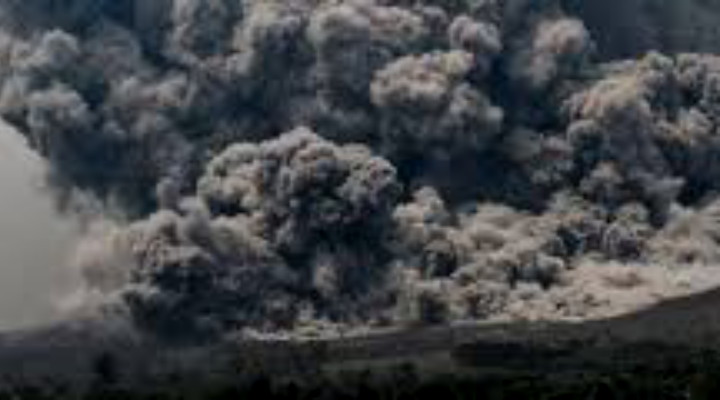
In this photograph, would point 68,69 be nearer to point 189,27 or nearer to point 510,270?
point 189,27

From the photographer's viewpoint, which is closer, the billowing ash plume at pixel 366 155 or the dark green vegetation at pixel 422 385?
the dark green vegetation at pixel 422 385

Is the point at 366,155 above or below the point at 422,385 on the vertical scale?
above

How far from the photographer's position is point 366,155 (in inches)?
4461

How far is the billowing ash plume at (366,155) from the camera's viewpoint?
10969 centimetres

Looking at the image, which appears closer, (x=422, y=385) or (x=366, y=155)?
(x=422, y=385)

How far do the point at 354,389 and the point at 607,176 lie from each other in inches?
842

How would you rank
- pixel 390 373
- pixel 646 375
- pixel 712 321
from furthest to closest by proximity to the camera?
1. pixel 712 321
2. pixel 390 373
3. pixel 646 375

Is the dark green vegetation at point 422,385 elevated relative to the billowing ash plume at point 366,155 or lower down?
lower down

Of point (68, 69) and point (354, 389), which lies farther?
point (68, 69)

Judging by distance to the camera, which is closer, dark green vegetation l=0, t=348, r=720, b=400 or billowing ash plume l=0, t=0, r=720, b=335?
dark green vegetation l=0, t=348, r=720, b=400

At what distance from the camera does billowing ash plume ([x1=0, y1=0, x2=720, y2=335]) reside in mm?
109688

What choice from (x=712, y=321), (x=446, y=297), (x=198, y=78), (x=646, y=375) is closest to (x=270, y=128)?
(x=198, y=78)

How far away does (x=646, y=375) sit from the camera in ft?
311

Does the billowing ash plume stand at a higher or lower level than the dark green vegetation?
higher
